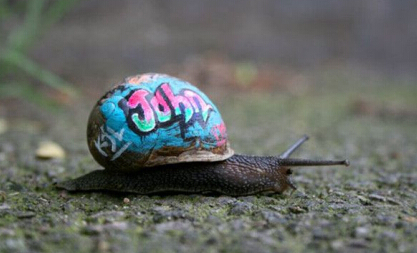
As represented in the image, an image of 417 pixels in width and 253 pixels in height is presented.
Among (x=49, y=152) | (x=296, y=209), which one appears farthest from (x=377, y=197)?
(x=49, y=152)

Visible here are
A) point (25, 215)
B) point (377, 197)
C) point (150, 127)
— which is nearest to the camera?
point (25, 215)

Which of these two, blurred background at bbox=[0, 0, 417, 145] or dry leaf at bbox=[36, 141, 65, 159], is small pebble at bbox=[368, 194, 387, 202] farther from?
blurred background at bbox=[0, 0, 417, 145]

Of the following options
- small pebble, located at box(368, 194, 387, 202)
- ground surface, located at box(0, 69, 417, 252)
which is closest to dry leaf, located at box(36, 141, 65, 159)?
ground surface, located at box(0, 69, 417, 252)

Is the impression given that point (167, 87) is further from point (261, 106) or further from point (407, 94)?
point (407, 94)

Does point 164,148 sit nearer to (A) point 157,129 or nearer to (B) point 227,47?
(A) point 157,129

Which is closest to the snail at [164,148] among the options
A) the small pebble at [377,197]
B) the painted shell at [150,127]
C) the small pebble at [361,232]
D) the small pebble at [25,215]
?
the painted shell at [150,127]

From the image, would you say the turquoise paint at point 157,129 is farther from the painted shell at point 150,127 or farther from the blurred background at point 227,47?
the blurred background at point 227,47
